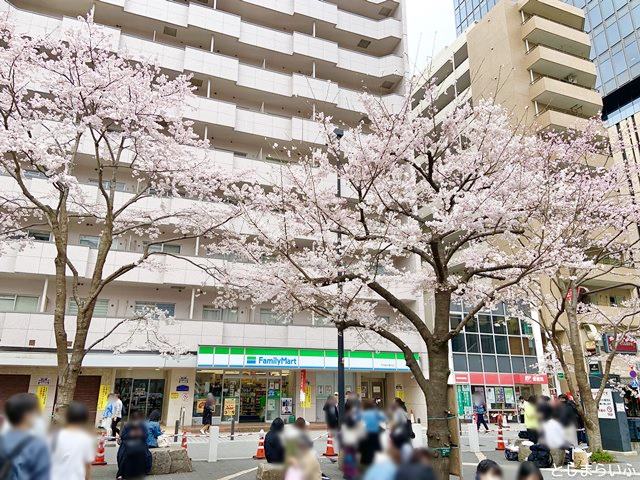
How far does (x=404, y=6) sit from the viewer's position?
3084 centimetres

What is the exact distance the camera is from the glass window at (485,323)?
27.7m

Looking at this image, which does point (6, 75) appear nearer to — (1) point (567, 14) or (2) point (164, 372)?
(2) point (164, 372)

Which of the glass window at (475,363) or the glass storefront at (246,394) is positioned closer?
the glass storefront at (246,394)

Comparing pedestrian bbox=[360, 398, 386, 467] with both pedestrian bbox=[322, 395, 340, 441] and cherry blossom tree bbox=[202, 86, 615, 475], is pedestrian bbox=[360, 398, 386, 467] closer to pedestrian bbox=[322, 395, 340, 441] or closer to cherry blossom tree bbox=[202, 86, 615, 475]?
pedestrian bbox=[322, 395, 340, 441]

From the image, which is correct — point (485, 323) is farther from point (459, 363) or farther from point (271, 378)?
point (271, 378)

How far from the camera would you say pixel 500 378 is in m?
26.9

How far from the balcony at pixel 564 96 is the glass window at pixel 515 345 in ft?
50.4

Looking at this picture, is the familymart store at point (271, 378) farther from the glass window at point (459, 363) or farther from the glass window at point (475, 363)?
the glass window at point (475, 363)

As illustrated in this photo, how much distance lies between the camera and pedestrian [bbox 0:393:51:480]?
88 centimetres

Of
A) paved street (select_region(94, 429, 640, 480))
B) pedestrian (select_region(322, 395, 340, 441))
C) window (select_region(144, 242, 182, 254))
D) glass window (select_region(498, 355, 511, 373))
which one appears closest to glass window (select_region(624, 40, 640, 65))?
glass window (select_region(498, 355, 511, 373))

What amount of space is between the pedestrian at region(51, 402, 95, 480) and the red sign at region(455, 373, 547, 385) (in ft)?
89.7

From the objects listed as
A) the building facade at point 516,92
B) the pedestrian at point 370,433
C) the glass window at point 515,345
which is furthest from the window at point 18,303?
the glass window at point 515,345

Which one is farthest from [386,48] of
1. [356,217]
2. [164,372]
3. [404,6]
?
[164,372]

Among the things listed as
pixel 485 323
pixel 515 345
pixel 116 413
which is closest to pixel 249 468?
pixel 116 413
